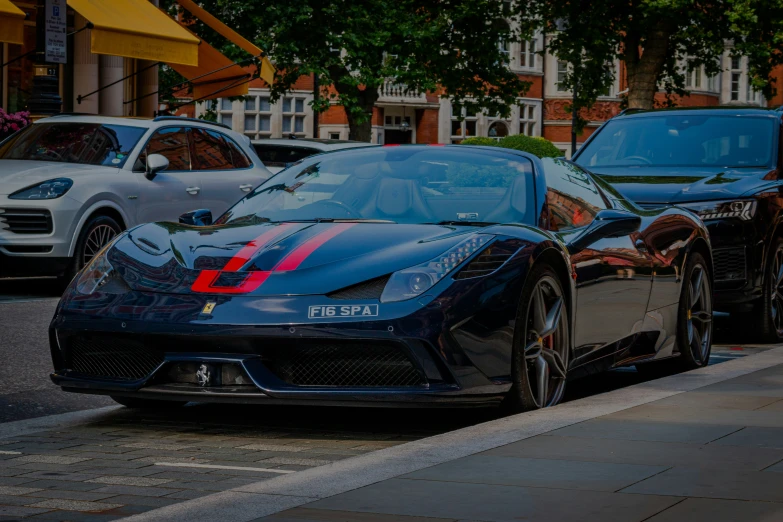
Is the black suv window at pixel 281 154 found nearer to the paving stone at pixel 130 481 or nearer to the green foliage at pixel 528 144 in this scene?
the paving stone at pixel 130 481

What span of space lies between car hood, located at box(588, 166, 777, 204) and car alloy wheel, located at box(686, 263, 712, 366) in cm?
181

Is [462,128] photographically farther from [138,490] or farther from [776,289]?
[138,490]

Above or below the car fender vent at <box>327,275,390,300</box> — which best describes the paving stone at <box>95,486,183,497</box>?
below

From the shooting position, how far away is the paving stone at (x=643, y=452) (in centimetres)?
538

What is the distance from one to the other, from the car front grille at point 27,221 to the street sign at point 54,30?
193 inches

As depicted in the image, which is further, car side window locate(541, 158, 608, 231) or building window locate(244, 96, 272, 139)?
building window locate(244, 96, 272, 139)

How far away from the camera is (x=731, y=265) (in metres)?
11.3

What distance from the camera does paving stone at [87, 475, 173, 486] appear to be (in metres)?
5.47

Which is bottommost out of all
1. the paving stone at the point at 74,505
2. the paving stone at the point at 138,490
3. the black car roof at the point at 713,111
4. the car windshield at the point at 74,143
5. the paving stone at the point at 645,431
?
the paving stone at the point at 138,490

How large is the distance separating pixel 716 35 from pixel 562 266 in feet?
115

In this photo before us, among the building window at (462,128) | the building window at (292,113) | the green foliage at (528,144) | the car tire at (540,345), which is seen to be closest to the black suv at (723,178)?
→ the car tire at (540,345)

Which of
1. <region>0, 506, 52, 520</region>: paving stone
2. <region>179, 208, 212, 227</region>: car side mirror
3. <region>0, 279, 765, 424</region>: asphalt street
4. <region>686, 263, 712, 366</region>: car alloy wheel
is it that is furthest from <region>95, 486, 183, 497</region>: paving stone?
<region>686, 263, 712, 366</region>: car alloy wheel

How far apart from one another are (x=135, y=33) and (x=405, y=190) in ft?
49.4

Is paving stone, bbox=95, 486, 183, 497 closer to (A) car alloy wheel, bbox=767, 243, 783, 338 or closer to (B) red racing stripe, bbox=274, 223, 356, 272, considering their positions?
(B) red racing stripe, bbox=274, 223, 356, 272
